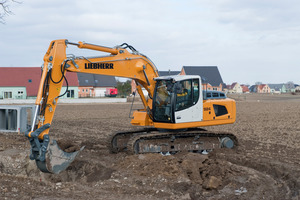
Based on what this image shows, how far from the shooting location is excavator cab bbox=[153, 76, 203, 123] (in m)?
13.4

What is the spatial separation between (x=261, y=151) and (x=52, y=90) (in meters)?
8.43

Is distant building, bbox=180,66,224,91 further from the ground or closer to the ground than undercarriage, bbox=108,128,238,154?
further from the ground

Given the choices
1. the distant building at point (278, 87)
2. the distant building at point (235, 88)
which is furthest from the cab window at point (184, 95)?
the distant building at point (278, 87)

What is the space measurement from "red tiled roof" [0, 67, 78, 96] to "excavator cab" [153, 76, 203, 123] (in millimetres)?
52546

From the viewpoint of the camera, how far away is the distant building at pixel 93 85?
8350 centimetres

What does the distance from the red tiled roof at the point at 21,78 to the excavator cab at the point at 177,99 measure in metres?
52.5

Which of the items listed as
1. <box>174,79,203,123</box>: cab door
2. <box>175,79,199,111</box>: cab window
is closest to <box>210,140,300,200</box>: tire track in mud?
<box>174,79,203,123</box>: cab door

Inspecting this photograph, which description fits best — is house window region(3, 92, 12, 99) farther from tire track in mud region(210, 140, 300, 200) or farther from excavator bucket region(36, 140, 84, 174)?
excavator bucket region(36, 140, 84, 174)

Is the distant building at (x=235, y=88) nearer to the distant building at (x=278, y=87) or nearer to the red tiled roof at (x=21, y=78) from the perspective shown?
the distant building at (x=278, y=87)

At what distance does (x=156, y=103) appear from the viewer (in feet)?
45.2

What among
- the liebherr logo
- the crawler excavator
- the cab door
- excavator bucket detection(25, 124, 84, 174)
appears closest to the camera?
excavator bucket detection(25, 124, 84, 174)

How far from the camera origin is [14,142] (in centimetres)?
1706

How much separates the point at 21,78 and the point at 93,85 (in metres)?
22.8

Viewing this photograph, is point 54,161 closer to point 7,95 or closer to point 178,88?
point 178,88
